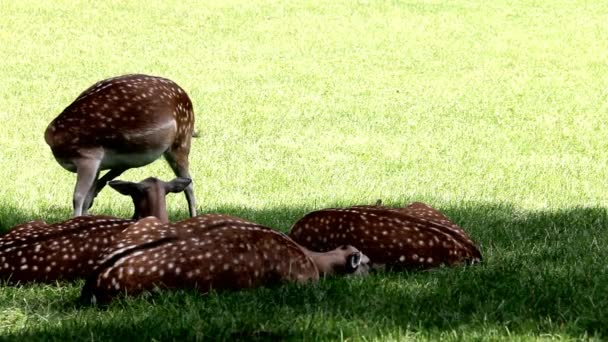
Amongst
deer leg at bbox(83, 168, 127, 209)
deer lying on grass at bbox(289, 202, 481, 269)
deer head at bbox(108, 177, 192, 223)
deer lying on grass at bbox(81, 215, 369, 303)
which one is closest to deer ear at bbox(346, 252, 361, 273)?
deer lying on grass at bbox(81, 215, 369, 303)

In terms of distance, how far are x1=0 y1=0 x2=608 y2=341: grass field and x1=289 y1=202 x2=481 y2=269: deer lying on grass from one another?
0.68 feet

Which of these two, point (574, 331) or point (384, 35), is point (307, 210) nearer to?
point (574, 331)

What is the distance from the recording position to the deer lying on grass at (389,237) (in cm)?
662

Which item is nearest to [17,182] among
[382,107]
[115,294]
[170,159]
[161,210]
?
[170,159]

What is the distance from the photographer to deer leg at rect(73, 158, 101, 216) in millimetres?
8078

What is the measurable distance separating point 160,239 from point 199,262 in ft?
0.84

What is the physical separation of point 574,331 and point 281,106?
1217 centimetres

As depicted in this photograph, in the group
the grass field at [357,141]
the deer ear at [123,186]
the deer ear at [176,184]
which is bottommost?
the grass field at [357,141]

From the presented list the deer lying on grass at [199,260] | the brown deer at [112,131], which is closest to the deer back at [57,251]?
the deer lying on grass at [199,260]

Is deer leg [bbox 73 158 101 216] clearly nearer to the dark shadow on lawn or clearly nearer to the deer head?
the deer head

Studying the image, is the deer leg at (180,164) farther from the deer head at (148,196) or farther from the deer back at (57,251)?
the deer back at (57,251)

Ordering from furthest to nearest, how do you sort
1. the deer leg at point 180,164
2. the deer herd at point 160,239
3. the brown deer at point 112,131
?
the deer leg at point 180,164 < the brown deer at point 112,131 < the deer herd at point 160,239

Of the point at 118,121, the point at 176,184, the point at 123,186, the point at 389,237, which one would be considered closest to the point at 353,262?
the point at 389,237

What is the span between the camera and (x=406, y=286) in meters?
5.97
